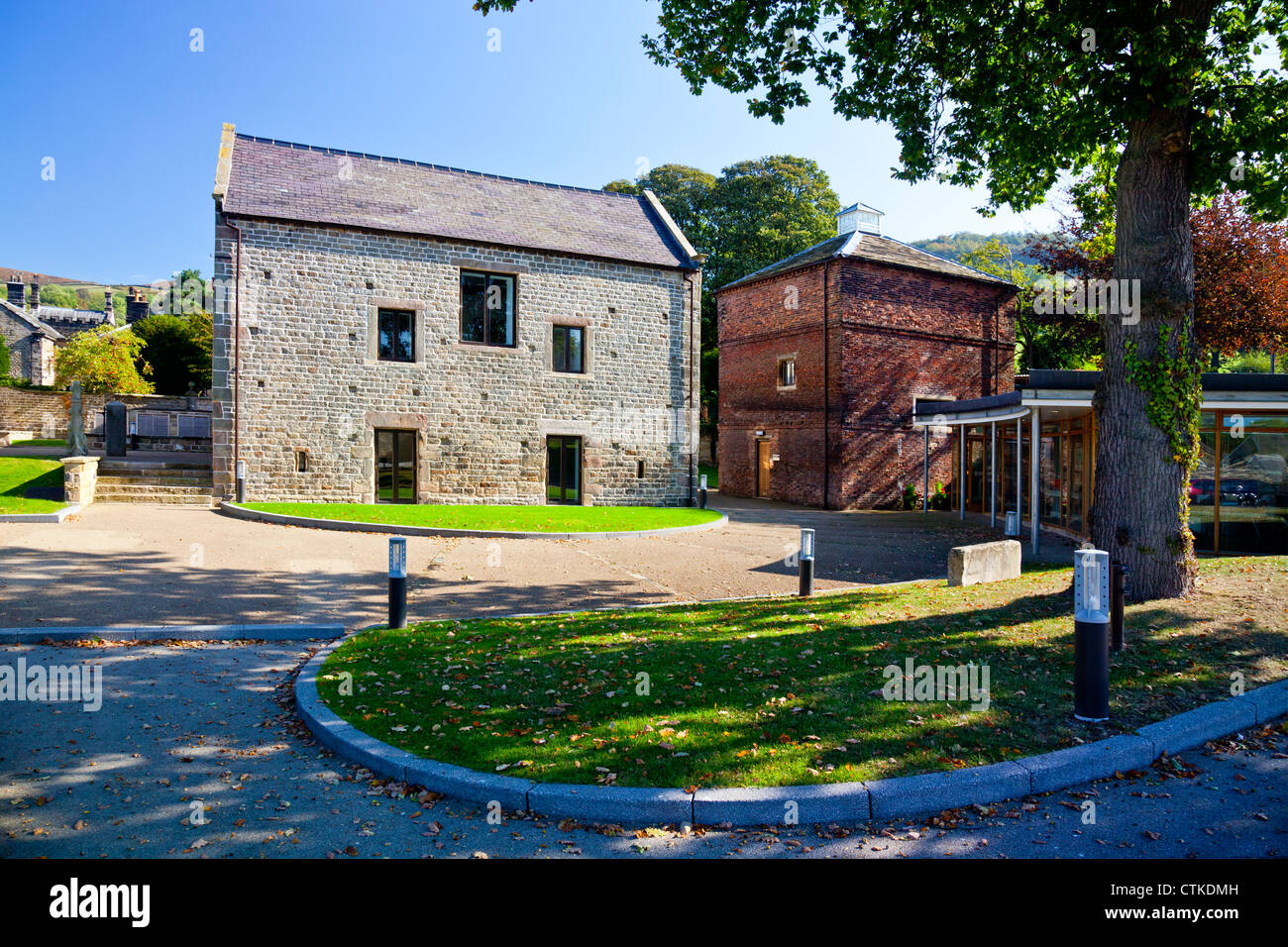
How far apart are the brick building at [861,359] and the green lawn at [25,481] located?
21.1 m

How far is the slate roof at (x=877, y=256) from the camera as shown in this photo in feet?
85.2

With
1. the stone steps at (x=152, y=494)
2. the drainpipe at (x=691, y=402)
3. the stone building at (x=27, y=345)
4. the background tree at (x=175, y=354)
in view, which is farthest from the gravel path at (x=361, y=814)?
the stone building at (x=27, y=345)

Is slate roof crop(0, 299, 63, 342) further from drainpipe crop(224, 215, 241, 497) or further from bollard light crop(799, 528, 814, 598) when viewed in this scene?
bollard light crop(799, 528, 814, 598)

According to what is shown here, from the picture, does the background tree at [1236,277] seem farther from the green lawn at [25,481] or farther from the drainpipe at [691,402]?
the green lawn at [25,481]

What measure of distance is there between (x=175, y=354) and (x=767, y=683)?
170 feet

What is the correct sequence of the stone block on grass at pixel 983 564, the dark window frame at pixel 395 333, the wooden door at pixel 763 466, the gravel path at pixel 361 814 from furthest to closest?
the wooden door at pixel 763 466
the dark window frame at pixel 395 333
the stone block on grass at pixel 983 564
the gravel path at pixel 361 814

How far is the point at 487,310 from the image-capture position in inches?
858

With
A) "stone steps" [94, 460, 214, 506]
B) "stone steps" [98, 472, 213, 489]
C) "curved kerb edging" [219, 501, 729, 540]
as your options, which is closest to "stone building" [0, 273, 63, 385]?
"stone steps" [94, 460, 214, 506]

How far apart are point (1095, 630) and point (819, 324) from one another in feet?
72.6

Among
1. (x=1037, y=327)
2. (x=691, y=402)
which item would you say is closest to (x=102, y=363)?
(x=691, y=402)

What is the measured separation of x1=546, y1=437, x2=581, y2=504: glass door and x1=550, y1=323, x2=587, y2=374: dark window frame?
206 centimetres

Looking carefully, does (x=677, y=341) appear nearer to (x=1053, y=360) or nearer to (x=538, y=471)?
(x=538, y=471)

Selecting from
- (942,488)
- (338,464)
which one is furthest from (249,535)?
(942,488)

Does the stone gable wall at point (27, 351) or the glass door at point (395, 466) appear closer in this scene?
the glass door at point (395, 466)
